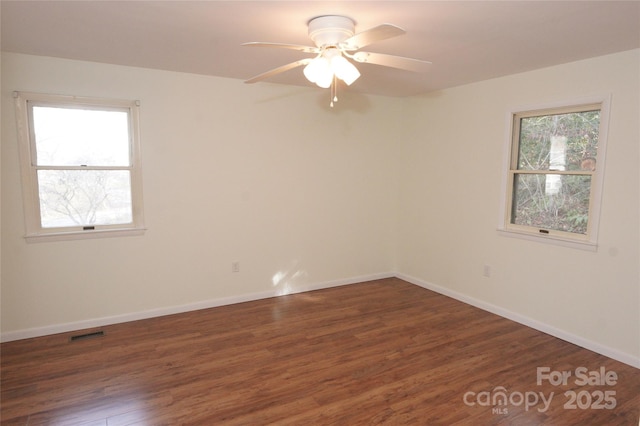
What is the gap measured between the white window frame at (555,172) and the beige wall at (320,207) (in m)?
0.06

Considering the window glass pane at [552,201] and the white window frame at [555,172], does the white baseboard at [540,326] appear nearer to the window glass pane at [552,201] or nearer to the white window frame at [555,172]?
the white window frame at [555,172]

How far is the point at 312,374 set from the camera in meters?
2.72

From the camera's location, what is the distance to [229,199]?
403 cm

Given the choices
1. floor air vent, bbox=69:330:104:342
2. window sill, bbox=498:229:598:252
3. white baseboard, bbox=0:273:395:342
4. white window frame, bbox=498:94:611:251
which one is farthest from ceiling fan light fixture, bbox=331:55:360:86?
floor air vent, bbox=69:330:104:342

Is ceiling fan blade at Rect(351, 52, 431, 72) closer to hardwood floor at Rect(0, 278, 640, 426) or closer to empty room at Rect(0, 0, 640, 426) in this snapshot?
empty room at Rect(0, 0, 640, 426)

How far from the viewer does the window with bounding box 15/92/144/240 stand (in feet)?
10.4

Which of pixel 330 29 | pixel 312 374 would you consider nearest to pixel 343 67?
pixel 330 29

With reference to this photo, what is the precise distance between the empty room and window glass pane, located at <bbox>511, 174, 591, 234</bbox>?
0.02 meters

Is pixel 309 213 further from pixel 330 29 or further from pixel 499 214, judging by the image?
pixel 330 29

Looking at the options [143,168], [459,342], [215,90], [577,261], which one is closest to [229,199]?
[143,168]

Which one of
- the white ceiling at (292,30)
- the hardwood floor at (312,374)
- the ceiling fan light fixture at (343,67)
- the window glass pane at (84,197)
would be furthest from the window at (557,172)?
the window glass pane at (84,197)

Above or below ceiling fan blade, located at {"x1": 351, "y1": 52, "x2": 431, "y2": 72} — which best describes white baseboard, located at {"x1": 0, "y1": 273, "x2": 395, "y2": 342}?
below

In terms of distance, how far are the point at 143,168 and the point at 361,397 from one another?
9.28 ft

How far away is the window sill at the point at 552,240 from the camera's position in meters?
3.11
